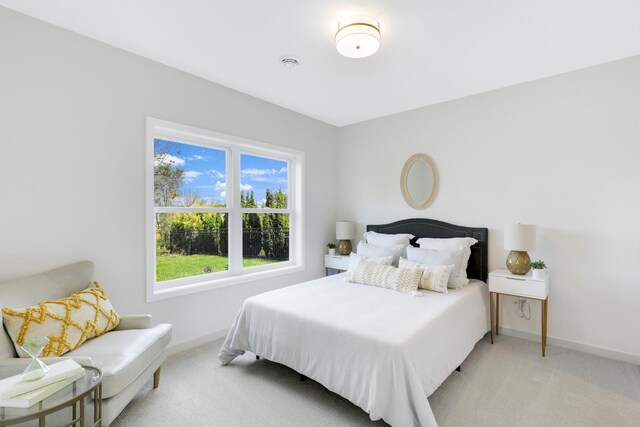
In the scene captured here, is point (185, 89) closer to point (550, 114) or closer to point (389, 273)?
point (389, 273)

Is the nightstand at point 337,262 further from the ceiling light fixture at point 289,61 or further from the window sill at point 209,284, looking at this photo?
the ceiling light fixture at point 289,61

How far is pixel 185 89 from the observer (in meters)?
3.01

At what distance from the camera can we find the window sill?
2828 mm

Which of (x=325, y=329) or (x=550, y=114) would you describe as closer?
(x=325, y=329)

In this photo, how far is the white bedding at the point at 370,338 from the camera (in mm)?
1794

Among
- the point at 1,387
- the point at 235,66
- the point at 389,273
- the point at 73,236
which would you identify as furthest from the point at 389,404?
the point at 235,66

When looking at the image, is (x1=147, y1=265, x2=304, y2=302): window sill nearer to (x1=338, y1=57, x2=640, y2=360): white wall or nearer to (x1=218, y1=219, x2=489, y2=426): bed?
(x1=218, y1=219, x2=489, y2=426): bed

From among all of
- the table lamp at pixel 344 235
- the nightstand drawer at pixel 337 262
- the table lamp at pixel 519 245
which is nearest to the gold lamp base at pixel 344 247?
the table lamp at pixel 344 235

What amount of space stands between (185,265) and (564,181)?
3790 mm

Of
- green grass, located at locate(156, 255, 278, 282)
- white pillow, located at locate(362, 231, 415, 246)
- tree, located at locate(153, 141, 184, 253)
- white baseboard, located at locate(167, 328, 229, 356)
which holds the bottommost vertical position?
white baseboard, located at locate(167, 328, 229, 356)

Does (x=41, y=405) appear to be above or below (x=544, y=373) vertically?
above

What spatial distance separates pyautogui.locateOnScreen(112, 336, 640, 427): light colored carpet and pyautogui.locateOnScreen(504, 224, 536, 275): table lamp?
800mm

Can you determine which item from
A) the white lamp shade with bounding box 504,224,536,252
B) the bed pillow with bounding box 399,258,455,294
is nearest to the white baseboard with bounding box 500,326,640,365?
the white lamp shade with bounding box 504,224,536,252

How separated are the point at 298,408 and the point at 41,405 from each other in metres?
1.38
